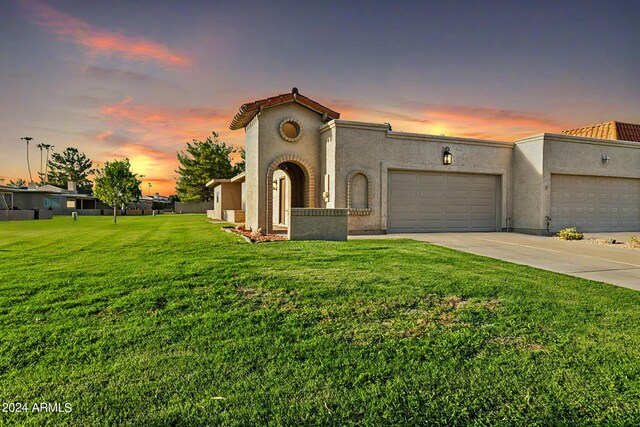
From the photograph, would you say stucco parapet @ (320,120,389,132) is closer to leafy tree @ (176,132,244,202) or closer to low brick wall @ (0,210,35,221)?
low brick wall @ (0,210,35,221)

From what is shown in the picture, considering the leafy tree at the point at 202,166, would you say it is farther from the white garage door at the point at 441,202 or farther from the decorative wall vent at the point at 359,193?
the white garage door at the point at 441,202

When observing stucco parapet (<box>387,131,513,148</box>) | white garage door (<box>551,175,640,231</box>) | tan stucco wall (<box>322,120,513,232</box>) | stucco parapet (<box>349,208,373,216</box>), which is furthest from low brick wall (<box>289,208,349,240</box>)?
white garage door (<box>551,175,640,231</box>)

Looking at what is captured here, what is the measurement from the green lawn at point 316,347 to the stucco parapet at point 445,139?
9.34m

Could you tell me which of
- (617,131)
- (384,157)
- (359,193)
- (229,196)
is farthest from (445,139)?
(229,196)

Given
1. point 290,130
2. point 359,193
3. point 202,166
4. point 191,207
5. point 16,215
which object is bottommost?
point 16,215

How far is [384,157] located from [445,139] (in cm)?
293

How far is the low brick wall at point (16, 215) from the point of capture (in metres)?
26.5

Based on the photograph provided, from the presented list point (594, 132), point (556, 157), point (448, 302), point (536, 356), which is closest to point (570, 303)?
point (448, 302)

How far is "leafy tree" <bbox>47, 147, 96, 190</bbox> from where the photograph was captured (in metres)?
67.2

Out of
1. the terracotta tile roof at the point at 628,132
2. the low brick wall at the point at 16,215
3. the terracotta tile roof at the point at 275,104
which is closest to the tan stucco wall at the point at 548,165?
the terracotta tile roof at the point at 628,132

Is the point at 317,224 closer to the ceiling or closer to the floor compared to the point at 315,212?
closer to the floor

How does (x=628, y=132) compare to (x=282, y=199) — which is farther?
(x=628, y=132)

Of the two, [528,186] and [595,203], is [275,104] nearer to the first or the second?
[528,186]

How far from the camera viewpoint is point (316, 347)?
133 inches
